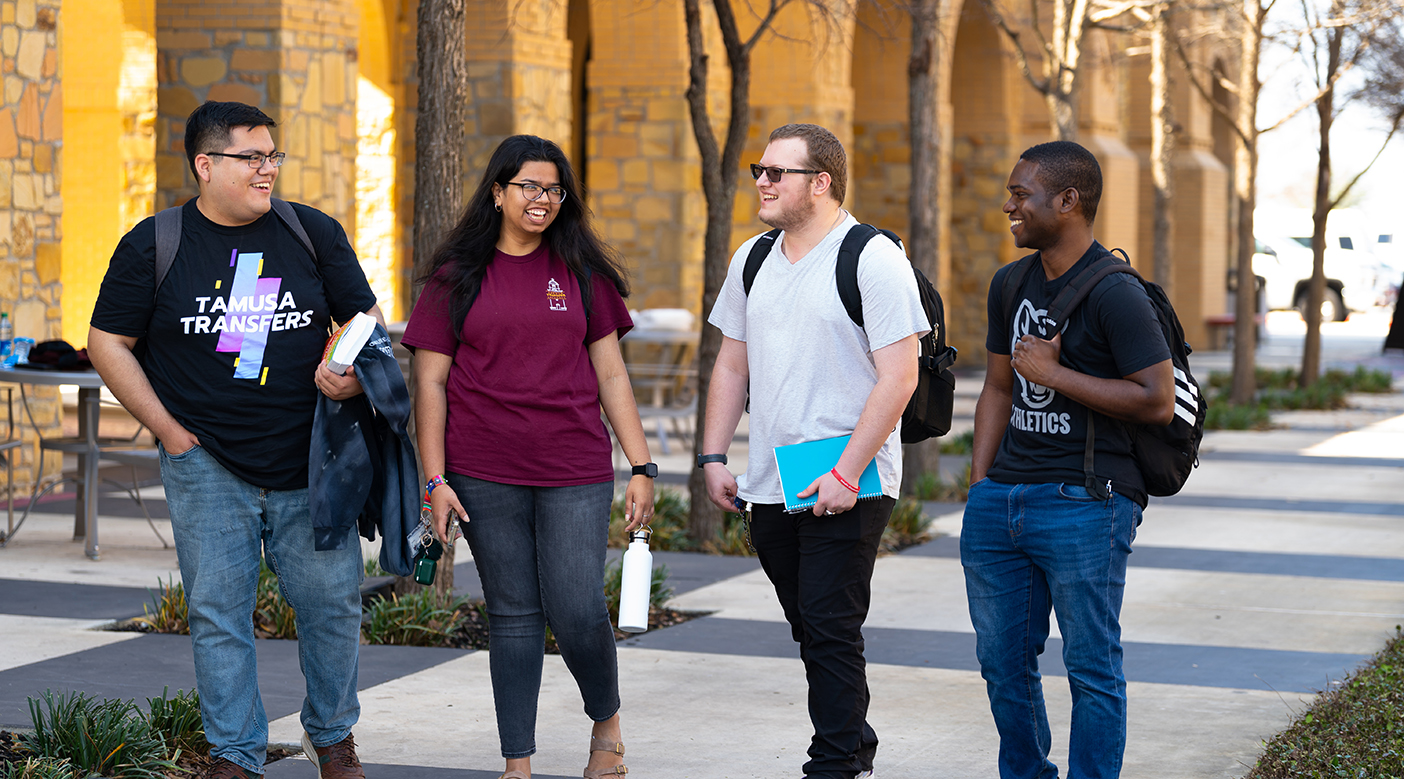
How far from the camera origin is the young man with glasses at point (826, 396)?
15.2ft

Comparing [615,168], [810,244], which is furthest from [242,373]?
[615,168]

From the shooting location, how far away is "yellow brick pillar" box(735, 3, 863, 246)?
2058 cm

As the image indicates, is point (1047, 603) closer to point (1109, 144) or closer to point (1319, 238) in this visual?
point (1319, 238)

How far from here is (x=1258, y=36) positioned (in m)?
19.7

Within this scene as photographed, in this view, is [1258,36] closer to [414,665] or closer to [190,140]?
[414,665]

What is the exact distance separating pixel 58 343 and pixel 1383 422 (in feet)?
52.0

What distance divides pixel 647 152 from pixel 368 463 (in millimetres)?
14828

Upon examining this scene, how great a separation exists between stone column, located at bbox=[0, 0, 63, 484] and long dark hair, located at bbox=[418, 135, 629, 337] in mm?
7374

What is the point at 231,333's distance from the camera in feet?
15.3

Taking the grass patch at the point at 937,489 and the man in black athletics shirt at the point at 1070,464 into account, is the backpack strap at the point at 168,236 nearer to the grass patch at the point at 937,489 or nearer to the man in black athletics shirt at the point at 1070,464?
the man in black athletics shirt at the point at 1070,464

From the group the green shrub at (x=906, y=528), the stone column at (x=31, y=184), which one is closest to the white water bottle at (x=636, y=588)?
the green shrub at (x=906, y=528)

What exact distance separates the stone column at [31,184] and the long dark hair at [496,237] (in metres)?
7.37

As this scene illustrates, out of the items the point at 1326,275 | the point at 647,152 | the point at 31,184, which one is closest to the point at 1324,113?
the point at 647,152

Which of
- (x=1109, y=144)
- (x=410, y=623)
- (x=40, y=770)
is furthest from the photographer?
(x=1109, y=144)
